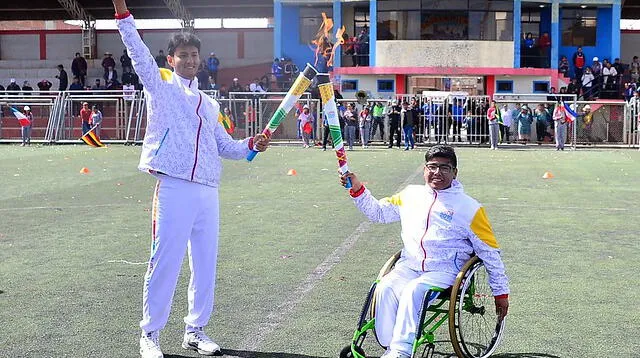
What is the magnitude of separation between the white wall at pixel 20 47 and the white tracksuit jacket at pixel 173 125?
161 ft

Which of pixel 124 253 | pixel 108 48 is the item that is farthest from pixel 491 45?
pixel 124 253

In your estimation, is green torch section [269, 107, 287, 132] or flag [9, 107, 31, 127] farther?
flag [9, 107, 31, 127]

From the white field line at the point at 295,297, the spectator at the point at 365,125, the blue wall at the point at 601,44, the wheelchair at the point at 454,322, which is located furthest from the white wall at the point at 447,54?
the wheelchair at the point at 454,322

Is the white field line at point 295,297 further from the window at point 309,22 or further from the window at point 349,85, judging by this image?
the window at point 309,22

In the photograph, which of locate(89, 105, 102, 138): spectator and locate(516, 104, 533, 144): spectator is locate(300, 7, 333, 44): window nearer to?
locate(516, 104, 533, 144): spectator

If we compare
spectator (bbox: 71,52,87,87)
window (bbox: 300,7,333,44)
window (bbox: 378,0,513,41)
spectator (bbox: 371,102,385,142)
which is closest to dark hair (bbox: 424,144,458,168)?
spectator (bbox: 371,102,385,142)

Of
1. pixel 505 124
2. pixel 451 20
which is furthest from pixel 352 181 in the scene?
pixel 451 20

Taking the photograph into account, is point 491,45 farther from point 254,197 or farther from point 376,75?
point 254,197

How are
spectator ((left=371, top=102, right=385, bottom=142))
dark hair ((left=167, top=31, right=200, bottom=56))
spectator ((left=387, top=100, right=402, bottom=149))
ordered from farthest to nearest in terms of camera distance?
1. spectator ((left=371, top=102, right=385, bottom=142))
2. spectator ((left=387, top=100, right=402, bottom=149))
3. dark hair ((left=167, top=31, right=200, bottom=56))

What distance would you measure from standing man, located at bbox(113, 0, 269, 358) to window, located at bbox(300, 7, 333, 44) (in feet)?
134

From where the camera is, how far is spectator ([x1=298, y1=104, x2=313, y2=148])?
1320 inches

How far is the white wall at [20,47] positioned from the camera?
5250 centimetres

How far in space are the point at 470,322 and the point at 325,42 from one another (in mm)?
40462

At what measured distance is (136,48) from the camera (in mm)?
5473
